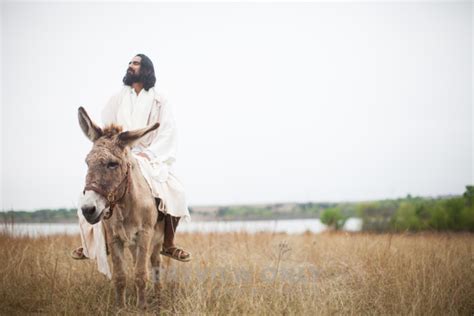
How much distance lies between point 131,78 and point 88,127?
4.28 ft

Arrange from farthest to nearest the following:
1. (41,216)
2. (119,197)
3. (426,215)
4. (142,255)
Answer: (426,215) → (41,216) → (142,255) → (119,197)

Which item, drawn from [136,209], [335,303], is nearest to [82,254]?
[136,209]

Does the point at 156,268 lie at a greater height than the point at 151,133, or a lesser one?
lesser

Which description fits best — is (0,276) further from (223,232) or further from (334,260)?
(223,232)

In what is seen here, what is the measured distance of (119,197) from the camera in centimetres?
340

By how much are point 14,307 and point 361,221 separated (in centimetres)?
1446

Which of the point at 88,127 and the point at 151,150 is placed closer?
the point at 88,127

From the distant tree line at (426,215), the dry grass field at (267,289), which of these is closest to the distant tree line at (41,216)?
the dry grass field at (267,289)

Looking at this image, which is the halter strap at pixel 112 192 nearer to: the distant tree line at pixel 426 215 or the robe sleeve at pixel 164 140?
the robe sleeve at pixel 164 140

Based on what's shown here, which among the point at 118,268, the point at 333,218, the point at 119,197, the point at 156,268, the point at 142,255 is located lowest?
the point at 333,218

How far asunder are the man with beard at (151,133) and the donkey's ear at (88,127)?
0.81 metres

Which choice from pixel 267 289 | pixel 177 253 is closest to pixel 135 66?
pixel 177 253

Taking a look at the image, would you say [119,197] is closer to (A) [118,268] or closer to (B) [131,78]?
(A) [118,268]

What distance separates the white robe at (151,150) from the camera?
13.5 feet
